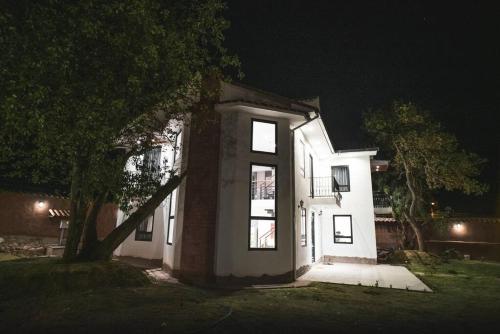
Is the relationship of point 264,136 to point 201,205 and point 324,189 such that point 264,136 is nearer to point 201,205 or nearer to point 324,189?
point 201,205

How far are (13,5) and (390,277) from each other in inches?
537

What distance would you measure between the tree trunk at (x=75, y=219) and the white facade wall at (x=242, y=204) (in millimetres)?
3902

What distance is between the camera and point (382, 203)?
21.3m

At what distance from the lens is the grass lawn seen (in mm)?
4778

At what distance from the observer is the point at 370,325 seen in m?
5.11

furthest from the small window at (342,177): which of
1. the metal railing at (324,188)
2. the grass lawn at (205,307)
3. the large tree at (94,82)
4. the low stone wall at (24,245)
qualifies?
the low stone wall at (24,245)

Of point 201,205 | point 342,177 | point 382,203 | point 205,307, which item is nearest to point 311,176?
point 342,177

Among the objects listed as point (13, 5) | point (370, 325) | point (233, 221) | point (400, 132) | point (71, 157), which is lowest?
point (370, 325)

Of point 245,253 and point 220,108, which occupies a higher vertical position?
point 220,108

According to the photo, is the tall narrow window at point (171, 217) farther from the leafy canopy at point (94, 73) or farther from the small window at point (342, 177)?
the small window at point (342, 177)

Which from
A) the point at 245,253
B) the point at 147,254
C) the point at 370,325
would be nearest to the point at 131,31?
→ the point at 245,253

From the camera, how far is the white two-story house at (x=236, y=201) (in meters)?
9.18

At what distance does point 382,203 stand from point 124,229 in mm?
18634

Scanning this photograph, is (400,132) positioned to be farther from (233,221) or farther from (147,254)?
(147,254)
